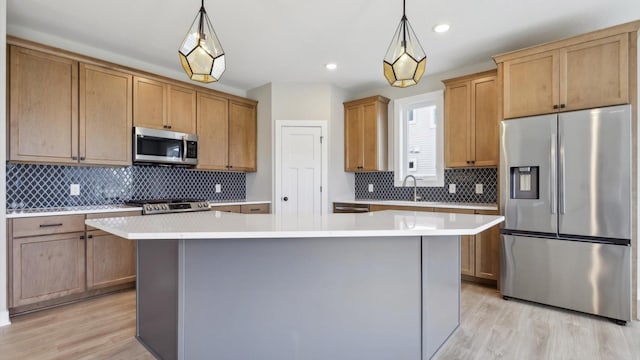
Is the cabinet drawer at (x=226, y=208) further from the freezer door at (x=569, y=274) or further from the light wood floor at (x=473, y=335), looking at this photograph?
the freezer door at (x=569, y=274)

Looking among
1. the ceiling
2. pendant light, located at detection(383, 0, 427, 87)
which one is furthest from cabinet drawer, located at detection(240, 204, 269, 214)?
pendant light, located at detection(383, 0, 427, 87)

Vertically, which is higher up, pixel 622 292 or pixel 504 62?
pixel 504 62

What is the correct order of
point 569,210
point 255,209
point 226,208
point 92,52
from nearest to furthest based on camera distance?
point 569,210 → point 92,52 → point 226,208 → point 255,209

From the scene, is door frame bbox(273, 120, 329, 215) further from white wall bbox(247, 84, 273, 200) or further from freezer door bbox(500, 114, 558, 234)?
freezer door bbox(500, 114, 558, 234)

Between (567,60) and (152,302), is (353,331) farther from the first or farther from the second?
(567,60)

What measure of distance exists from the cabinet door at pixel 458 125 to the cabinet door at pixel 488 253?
722 mm

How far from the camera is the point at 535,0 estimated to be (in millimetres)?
2574

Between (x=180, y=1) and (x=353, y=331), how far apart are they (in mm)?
2730

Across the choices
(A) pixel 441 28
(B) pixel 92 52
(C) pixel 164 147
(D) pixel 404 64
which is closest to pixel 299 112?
A: (C) pixel 164 147

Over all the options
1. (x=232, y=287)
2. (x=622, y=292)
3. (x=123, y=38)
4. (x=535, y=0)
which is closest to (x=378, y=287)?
(x=232, y=287)

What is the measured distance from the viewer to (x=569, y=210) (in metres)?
2.80

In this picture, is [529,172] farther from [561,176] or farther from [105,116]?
[105,116]

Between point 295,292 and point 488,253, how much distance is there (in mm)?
2523

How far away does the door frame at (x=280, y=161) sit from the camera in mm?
4602
